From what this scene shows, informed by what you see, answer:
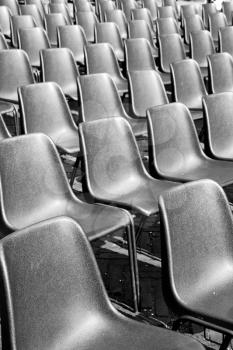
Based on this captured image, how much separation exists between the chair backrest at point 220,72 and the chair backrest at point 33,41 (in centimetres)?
183

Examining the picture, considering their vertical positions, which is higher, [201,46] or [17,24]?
[17,24]

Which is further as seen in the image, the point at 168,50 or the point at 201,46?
the point at 201,46

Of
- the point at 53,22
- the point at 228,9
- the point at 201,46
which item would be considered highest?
the point at 53,22

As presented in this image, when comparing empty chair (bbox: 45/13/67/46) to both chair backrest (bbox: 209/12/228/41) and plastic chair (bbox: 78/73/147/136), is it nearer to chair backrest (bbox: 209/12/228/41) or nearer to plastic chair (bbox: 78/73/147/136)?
chair backrest (bbox: 209/12/228/41)

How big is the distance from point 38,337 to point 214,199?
997mm

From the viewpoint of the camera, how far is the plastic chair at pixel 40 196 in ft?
9.55

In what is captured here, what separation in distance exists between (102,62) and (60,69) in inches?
22.0

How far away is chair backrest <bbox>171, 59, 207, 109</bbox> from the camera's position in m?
5.18

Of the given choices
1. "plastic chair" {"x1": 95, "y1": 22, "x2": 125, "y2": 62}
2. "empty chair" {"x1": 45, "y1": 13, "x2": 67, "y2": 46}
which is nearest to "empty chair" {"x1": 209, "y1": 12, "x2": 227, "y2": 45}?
"plastic chair" {"x1": 95, "y1": 22, "x2": 125, "y2": 62}

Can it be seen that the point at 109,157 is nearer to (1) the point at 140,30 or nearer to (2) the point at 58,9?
(1) the point at 140,30

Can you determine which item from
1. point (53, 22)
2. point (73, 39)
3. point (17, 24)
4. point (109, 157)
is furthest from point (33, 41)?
point (109, 157)

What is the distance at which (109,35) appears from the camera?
7.07 metres

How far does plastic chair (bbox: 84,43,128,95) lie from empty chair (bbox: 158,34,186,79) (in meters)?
0.87

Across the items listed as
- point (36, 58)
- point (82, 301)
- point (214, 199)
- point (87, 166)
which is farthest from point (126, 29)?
point (82, 301)
